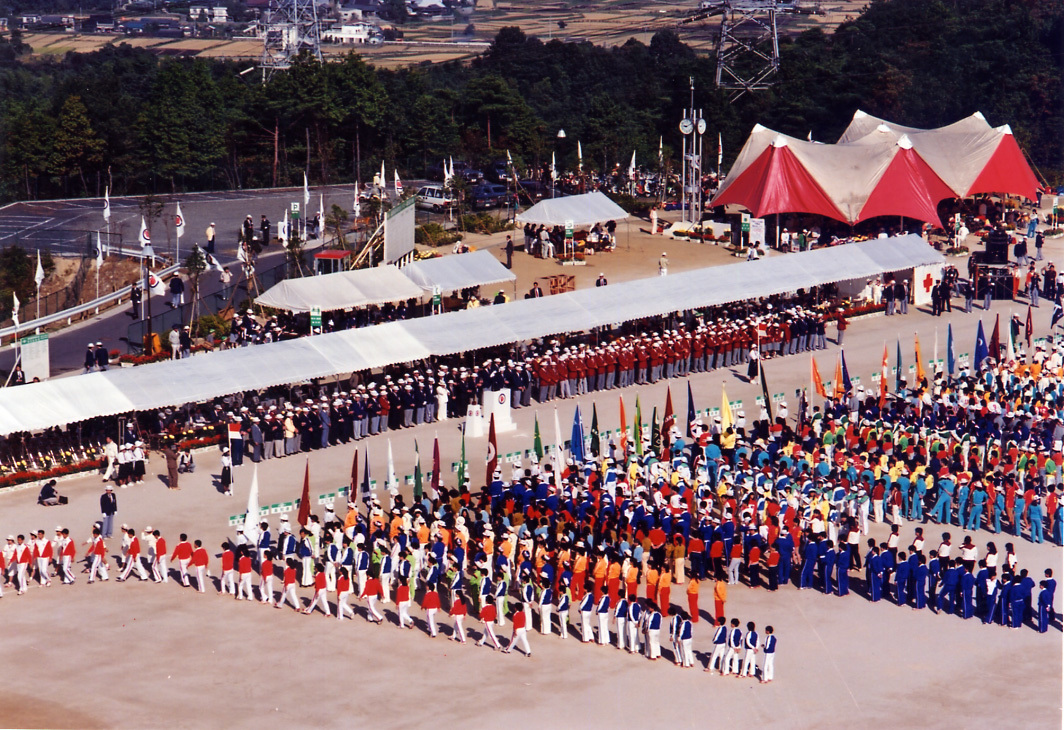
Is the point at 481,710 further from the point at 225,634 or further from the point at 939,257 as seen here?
the point at 939,257

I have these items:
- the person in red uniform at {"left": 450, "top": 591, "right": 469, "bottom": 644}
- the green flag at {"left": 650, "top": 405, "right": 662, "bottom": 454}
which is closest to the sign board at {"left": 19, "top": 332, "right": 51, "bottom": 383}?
the green flag at {"left": 650, "top": 405, "right": 662, "bottom": 454}

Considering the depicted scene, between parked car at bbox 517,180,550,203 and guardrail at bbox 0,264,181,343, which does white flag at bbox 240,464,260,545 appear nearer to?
guardrail at bbox 0,264,181,343

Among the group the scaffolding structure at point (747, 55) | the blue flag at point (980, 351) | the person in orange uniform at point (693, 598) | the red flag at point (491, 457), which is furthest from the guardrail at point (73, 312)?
the scaffolding structure at point (747, 55)

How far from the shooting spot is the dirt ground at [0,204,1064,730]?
2239 centimetres

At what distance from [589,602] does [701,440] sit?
796 cm

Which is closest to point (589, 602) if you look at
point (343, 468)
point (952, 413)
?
point (343, 468)

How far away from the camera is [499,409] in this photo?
3631 centimetres

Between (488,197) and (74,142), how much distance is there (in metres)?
20.8

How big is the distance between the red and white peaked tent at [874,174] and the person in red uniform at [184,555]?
113ft

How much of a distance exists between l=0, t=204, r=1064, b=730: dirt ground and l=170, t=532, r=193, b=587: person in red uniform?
28 cm

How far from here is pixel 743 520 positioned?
27.2 meters

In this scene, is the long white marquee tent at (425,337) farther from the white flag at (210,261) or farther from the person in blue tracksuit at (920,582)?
the white flag at (210,261)

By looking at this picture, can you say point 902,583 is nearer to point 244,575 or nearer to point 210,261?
point 244,575

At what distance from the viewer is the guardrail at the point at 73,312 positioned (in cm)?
4459
